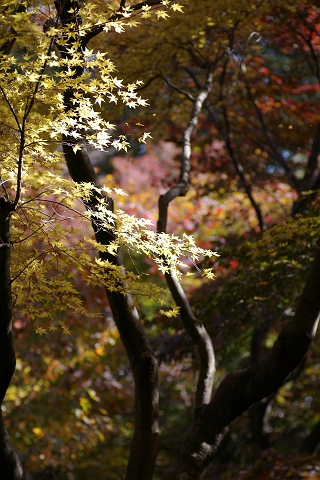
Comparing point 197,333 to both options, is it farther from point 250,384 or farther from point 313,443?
point 313,443

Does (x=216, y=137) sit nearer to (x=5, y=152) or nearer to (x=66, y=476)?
(x=66, y=476)

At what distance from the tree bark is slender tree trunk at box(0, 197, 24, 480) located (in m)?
0.91

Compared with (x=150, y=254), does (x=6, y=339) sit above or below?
below

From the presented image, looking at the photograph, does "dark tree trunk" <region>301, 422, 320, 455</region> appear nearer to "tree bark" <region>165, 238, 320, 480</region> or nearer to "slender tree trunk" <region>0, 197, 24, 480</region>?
"tree bark" <region>165, 238, 320, 480</region>

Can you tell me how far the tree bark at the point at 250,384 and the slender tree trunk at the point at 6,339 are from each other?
0.91 meters

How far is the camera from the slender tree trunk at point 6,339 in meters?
2.58

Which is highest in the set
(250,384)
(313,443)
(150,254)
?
(150,254)

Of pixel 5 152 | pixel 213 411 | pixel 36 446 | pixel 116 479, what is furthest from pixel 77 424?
pixel 5 152

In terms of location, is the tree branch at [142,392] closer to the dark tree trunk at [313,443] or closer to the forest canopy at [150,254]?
the forest canopy at [150,254]

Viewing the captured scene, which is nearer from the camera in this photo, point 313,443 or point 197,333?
point 197,333

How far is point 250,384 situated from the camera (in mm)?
3617

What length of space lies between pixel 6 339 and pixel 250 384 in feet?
4.92

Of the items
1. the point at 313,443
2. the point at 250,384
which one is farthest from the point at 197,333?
the point at 313,443

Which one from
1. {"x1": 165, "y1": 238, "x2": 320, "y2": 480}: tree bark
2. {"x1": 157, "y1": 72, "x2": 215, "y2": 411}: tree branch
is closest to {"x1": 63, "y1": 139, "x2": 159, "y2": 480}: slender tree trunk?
{"x1": 165, "y1": 238, "x2": 320, "y2": 480}: tree bark
